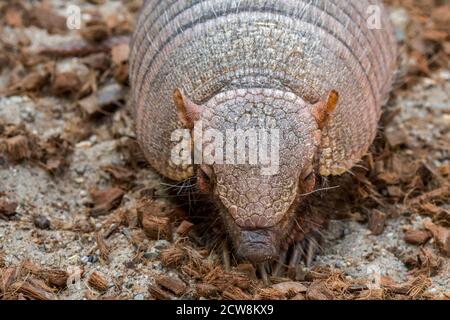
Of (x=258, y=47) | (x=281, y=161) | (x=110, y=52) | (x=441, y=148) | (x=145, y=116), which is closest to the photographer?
(x=281, y=161)

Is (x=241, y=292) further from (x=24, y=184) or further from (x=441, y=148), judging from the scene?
(x=441, y=148)

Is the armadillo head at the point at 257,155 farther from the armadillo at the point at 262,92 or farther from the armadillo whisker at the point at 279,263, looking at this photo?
the armadillo whisker at the point at 279,263

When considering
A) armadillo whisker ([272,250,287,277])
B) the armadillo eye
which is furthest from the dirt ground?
the armadillo eye

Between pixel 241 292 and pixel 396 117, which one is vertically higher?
pixel 396 117

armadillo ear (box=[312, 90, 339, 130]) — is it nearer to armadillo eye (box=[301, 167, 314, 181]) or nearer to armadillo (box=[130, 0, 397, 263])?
armadillo (box=[130, 0, 397, 263])

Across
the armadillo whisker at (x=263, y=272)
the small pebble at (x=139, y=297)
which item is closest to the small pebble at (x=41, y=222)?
the small pebble at (x=139, y=297)

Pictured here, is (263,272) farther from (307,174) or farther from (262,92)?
(262,92)

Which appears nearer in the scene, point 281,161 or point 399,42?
point 281,161

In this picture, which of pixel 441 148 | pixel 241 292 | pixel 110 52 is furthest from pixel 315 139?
pixel 110 52
